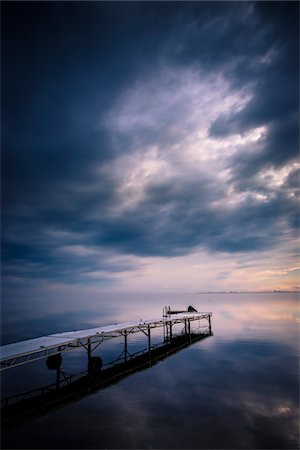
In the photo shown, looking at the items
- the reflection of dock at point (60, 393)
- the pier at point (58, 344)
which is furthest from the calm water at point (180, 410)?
the pier at point (58, 344)

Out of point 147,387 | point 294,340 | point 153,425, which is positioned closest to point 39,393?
point 147,387

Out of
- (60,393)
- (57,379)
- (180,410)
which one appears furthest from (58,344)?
(180,410)

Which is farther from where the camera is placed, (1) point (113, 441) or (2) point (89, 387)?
(2) point (89, 387)

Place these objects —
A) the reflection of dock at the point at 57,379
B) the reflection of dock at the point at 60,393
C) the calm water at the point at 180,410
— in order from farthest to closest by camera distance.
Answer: the reflection of dock at the point at 60,393, the reflection of dock at the point at 57,379, the calm water at the point at 180,410

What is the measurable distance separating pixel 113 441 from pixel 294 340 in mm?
52523

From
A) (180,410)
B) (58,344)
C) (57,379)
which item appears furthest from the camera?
(57,379)

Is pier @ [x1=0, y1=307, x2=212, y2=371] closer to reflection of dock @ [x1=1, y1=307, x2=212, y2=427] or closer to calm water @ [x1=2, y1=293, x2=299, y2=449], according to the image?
reflection of dock @ [x1=1, y1=307, x2=212, y2=427]

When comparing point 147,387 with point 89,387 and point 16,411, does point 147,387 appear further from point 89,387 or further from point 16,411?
point 16,411

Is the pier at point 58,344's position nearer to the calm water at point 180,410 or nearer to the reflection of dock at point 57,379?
the reflection of dock at point 57,379

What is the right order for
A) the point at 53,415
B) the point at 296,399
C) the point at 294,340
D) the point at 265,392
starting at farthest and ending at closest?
1. the point at 294,340
2. the point at 265,392
3. the point at 296,399
4. the point at 53,415

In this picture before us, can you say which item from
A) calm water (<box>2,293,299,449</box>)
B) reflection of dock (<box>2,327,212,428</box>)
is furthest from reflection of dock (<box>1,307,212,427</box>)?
calm water (<box>2,293,299,449</box>)

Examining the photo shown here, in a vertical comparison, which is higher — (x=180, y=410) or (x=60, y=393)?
(x=60, y=393)

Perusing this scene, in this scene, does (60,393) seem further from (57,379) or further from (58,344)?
(58,344)

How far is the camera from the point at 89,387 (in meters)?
27.6
